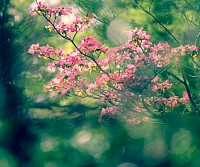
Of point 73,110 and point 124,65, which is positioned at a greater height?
point 124,65

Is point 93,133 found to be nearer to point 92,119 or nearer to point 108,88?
point 92,119

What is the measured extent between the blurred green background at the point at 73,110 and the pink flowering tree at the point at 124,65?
0.78 ft

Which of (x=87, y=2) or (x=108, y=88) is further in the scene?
(x=87, y=2)

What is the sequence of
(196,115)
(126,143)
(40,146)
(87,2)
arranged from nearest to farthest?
(196,115) < (87,2) < (126,143) < (40,146)

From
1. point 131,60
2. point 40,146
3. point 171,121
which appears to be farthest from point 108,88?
point 40,146

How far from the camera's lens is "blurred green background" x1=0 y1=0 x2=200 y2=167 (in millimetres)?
1928

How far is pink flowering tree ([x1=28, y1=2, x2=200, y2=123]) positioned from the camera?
4.94 ft

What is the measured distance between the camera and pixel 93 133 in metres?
2.33

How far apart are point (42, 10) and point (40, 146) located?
123cm

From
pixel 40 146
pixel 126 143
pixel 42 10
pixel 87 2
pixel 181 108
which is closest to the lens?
pixel 42 10

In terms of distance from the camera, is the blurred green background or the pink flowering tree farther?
the blurred green background

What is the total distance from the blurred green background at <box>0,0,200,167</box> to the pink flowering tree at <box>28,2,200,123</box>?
24 centimetres

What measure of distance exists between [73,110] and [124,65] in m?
0.98

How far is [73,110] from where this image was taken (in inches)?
101
